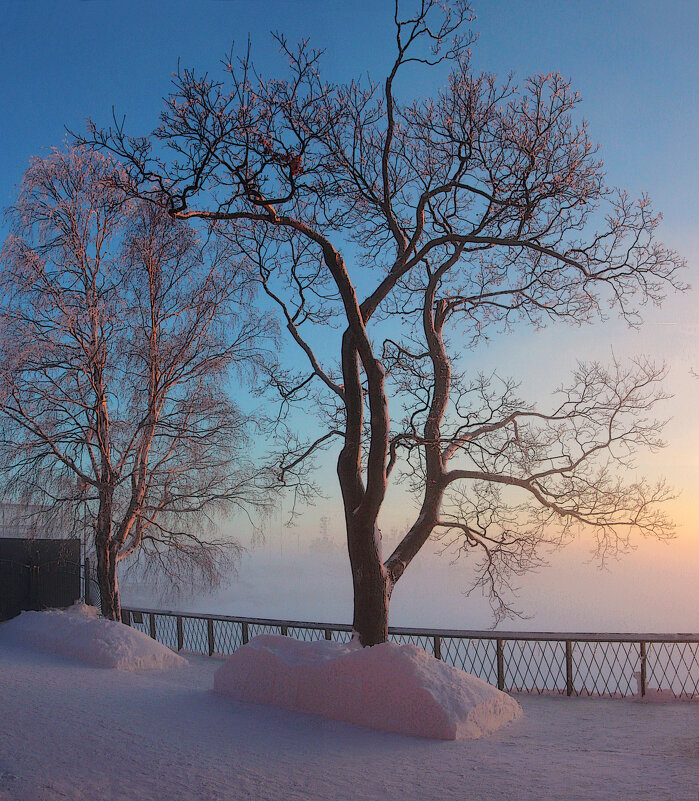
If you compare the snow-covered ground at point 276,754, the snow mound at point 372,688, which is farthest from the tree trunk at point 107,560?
the snow mound at point 372,688

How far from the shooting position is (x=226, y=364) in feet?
47.7

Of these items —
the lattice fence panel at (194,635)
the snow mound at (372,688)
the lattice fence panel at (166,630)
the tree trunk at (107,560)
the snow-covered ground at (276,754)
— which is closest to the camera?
the snow-covered ground at (276,754)

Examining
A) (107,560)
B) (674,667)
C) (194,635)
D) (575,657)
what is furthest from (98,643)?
(674,667)

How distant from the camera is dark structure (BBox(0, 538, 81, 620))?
14508 mm

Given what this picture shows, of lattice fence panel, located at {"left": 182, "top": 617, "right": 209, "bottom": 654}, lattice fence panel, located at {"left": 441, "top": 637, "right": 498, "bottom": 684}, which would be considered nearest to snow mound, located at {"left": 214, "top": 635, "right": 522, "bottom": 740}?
lattice fence panel, located at {"left": 441, "top": 637, "right": 498, "bottom": 684}

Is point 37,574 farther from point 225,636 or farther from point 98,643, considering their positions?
point 98,643

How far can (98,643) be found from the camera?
10.4 metres

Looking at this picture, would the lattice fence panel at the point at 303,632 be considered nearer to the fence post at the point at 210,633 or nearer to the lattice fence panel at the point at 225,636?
the lattice fence panel at the point at 225,636

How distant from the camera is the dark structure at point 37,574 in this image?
47.6ft

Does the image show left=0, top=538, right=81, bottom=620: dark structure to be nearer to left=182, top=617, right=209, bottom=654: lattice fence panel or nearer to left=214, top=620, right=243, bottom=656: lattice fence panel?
left=182, top=617, right=209, bottom=654: lattice fence panel

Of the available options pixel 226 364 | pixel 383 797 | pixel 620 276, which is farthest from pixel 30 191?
pixel 383 797

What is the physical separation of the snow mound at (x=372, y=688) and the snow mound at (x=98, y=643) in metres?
2.55

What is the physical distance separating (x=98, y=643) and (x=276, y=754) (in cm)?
552

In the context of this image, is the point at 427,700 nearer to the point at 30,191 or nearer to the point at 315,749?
the point at 315,749
